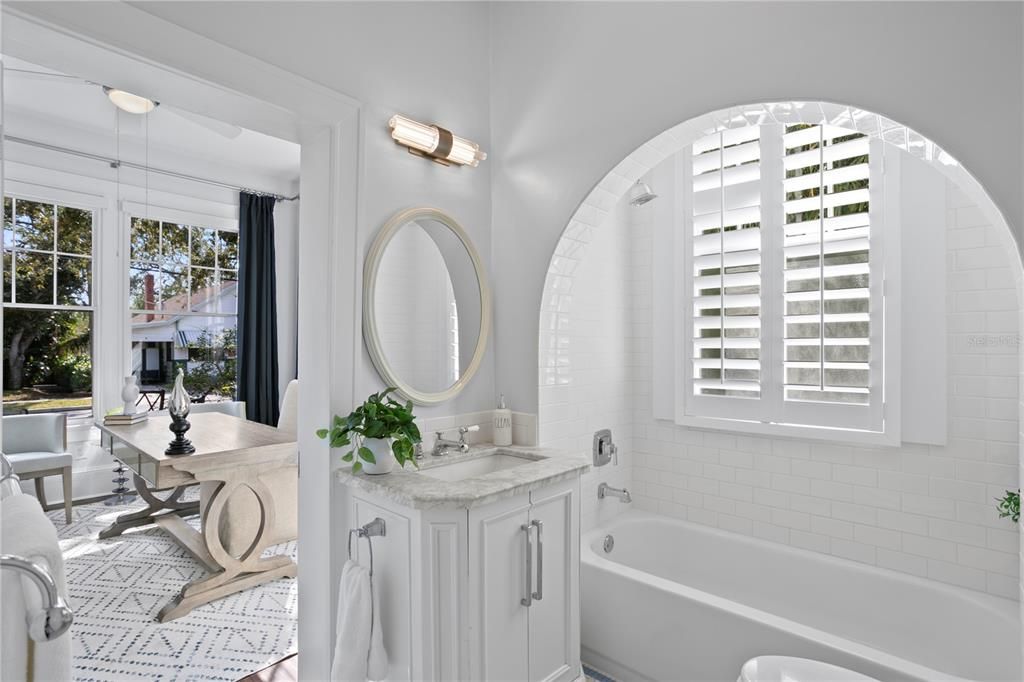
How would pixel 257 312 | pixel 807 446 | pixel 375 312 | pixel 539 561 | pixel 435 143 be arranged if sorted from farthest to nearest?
pixel 257 312, pixel 807 446, pixel 435 143, pixel 375 312, pixel 539 561

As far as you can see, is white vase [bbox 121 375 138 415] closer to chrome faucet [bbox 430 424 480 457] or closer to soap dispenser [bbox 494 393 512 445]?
chrome faucet [bbox 430 424 480 457]

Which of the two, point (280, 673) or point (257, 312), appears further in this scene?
point (257, 312)

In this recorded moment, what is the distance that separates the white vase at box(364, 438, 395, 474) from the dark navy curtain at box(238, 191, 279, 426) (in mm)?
4179

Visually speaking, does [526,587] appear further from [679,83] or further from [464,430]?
[679,83]

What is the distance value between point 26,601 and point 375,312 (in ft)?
4.34

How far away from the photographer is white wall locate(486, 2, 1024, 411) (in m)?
1.54

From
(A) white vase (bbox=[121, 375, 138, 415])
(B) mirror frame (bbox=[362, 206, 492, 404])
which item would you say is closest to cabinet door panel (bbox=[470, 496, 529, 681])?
(B) mirror frame (bbox=[362, 206, 492, 404])

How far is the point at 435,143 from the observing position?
7.47 feet

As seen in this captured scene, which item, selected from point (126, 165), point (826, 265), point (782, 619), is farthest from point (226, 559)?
point (126, 165)

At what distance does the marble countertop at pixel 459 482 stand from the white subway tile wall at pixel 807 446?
1.45ft

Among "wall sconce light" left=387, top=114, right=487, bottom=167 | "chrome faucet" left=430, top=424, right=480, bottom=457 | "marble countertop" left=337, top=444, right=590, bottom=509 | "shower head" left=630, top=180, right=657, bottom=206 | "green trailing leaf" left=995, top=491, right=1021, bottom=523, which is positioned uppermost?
"wall sconce light" left=387, top=114, right=487, bottom=167

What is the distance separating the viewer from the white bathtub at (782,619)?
1.97 m

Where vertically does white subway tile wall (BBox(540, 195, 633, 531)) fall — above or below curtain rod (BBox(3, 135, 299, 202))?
below

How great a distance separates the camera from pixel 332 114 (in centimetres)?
202
